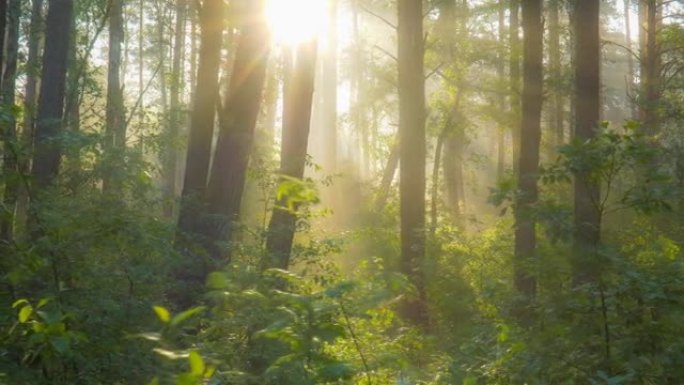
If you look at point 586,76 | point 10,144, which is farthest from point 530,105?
point 10,144

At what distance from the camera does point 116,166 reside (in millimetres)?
8492

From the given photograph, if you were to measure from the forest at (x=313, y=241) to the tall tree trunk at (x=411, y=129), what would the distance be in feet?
0.15

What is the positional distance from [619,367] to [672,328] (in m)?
0.50

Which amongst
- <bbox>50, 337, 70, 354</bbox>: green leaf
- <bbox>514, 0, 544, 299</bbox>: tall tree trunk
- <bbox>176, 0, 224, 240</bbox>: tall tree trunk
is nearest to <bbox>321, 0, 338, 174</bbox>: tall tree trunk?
<bbox>514, 0, 544, 299</bbox>: tall tree trunk

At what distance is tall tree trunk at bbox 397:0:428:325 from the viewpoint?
54.6 feet

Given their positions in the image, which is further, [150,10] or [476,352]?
[150,10]

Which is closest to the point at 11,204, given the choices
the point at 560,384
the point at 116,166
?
the point at 116,166

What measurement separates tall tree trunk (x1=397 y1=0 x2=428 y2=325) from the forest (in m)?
0.05

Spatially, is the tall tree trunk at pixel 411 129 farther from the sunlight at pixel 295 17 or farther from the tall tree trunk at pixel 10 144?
the tall tree trunk at pixel 10 144

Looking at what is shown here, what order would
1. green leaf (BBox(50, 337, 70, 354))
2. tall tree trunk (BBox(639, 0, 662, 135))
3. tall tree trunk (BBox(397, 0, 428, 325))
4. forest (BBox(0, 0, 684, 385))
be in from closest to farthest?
green leaf (BBox(50, 337, 70, 354))
forest (BBox(0, 0, 684, 385))
tall tree trunk (BBox(397, 0, 428, 325))
tall tree trunk (BBox(639, 0, 662, 135))

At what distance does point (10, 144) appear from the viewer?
18.2 ft

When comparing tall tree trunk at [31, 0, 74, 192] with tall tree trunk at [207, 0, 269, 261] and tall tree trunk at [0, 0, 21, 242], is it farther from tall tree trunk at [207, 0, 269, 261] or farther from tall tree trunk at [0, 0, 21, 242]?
tall tree trunk at [207, 0, 269, 261]

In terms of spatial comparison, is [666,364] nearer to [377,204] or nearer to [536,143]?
[536,143]

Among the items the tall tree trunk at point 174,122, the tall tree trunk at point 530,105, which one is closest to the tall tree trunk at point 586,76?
the tall tree trunk at point 530,105
